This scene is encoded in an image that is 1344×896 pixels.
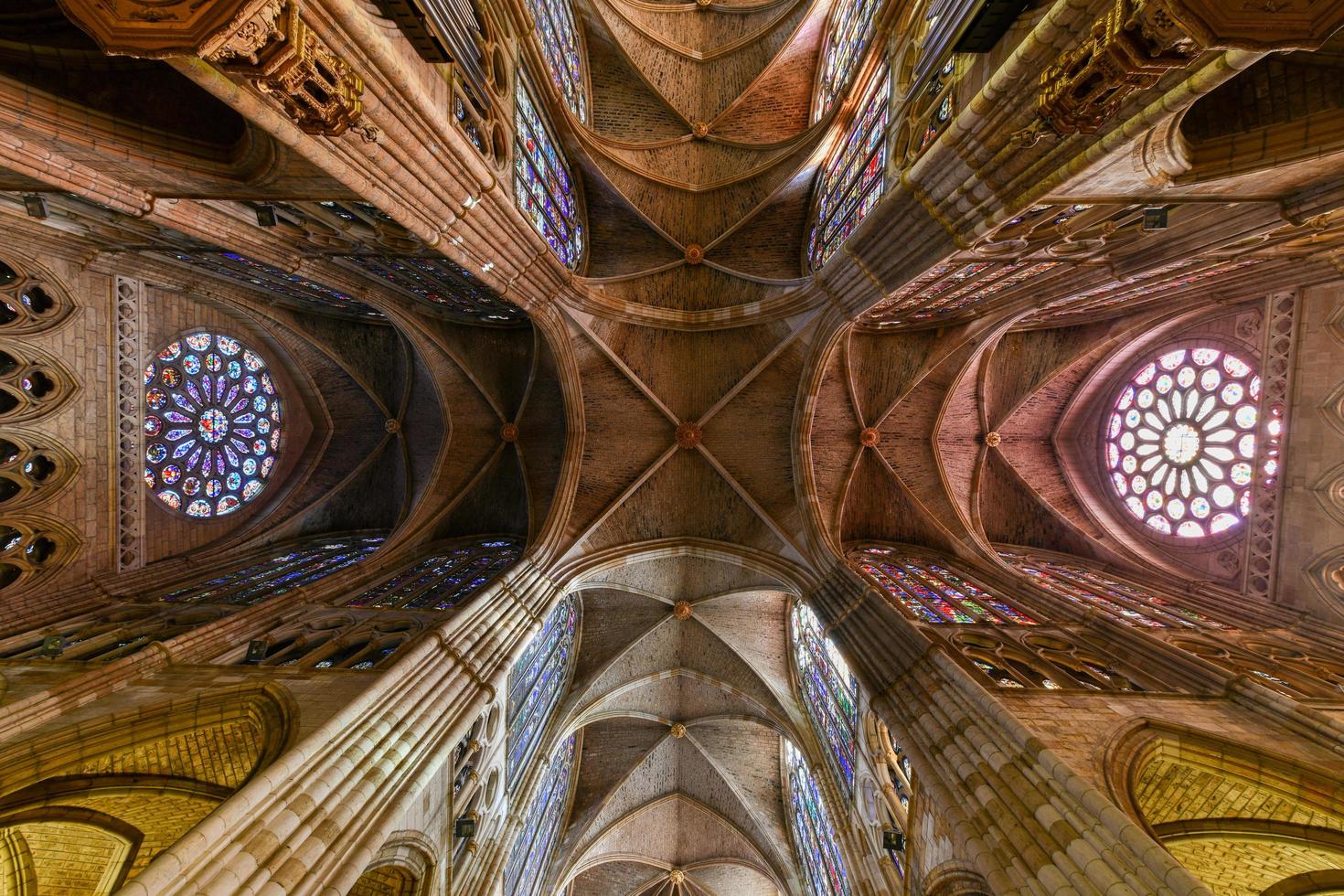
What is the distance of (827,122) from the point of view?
433 inches

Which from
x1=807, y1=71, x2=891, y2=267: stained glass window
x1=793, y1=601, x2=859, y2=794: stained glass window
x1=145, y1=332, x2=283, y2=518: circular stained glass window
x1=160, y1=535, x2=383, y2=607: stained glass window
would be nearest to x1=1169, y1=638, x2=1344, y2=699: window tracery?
x1=793, y1=601, x2=859, y2=794: stained glass window

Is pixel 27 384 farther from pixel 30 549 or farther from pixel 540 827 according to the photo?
pixel 540 827

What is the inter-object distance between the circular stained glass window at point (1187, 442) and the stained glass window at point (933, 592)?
5.47 m

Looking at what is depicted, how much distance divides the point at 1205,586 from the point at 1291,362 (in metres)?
4.48

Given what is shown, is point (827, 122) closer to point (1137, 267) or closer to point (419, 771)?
point (1137, 267)

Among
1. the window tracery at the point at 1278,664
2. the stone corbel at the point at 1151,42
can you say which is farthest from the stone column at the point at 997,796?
the stone corbel at the point at 1151,42

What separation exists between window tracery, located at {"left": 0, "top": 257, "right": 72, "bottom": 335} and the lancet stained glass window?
7.57 m

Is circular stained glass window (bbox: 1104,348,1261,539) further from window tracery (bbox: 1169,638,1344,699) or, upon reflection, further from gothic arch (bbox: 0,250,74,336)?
gothic arch (bbox: 0,250,74,336)

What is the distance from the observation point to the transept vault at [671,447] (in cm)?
446

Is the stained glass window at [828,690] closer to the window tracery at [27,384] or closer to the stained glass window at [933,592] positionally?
the stained glass window at [933,592]

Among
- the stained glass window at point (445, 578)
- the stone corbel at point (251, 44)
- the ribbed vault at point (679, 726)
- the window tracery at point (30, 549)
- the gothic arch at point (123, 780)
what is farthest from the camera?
the ribbed vault at point (679, 726)

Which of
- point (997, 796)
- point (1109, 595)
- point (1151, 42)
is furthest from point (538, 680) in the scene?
point (1151, 42)

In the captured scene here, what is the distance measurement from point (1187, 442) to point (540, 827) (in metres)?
17.0

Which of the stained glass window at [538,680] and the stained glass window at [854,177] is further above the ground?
the stained glass window at [854,177]
